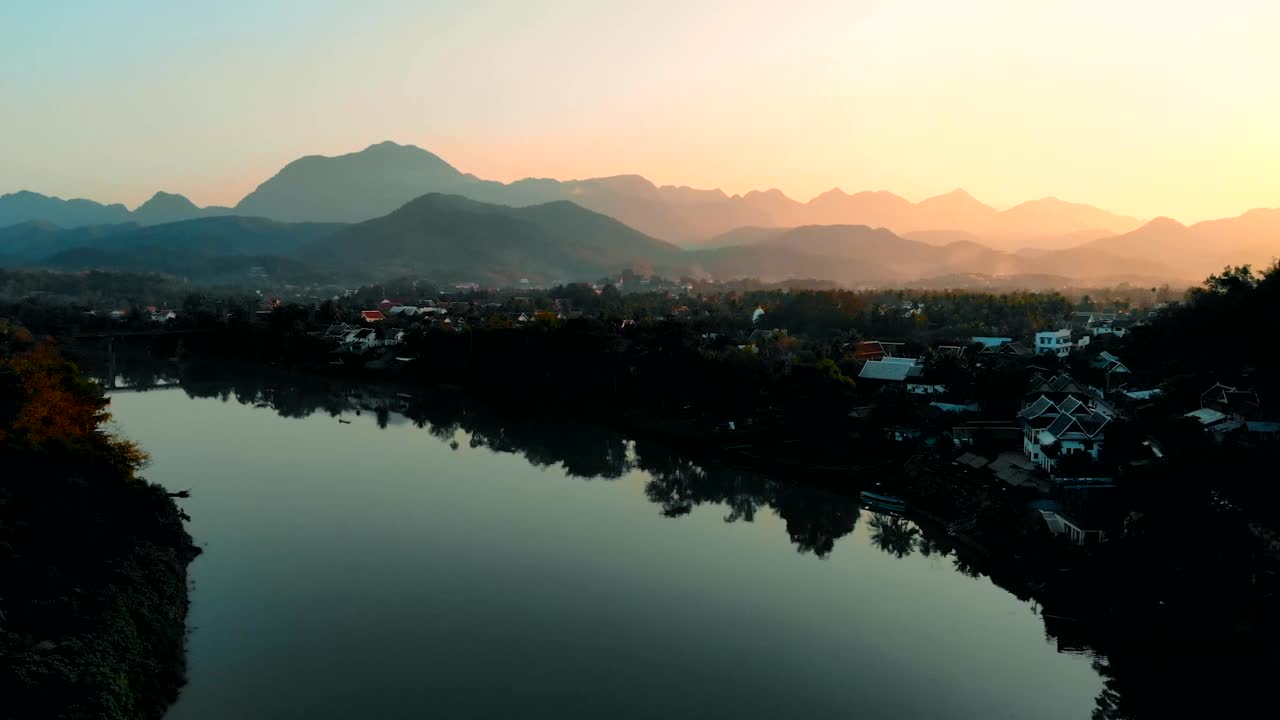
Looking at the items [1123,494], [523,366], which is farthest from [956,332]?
[1123,494]

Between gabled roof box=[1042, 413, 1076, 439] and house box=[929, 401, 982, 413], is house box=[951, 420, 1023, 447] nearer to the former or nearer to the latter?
house box=[929, 401, 982, 413]

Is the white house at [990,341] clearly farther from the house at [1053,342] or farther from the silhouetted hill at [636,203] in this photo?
the silhouetted hill at [636,203]

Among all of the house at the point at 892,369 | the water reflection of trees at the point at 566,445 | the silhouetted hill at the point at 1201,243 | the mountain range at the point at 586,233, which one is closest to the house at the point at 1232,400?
the house at the point at 892,369

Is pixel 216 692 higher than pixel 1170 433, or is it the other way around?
pixel 1170 433

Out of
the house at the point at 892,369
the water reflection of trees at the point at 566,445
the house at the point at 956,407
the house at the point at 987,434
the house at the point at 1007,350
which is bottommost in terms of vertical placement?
the water reflection of trees at the point at 566,445

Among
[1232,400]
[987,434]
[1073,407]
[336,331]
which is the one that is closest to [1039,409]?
[1073,407]

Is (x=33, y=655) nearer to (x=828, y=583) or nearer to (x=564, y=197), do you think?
(x=828, y=583)
